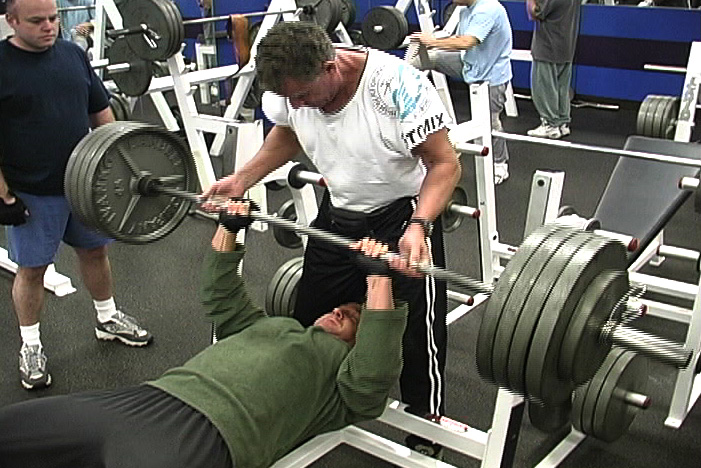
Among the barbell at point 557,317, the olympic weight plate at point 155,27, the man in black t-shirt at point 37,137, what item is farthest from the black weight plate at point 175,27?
the barbell at point 557,317

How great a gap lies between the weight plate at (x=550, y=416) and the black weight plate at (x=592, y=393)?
0.05m

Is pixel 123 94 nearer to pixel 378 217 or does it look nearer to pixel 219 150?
pixel 219 150

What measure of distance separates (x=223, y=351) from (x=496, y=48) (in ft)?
9.29

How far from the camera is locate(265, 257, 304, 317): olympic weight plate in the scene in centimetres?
216

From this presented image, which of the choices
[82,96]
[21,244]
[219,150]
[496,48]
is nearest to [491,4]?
[496,48]

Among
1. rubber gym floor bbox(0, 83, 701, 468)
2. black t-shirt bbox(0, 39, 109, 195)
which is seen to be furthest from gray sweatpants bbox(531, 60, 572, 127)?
black t-shirt bbox(0, 39, 109, 195)

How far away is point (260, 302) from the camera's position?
9.89 feet

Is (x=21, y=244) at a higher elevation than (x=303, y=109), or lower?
lower

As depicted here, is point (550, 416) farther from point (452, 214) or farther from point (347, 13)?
point (347, 13)

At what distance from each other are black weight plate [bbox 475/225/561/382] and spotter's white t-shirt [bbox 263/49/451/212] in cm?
39

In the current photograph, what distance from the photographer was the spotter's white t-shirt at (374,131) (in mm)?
1561

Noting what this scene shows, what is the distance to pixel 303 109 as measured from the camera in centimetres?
167

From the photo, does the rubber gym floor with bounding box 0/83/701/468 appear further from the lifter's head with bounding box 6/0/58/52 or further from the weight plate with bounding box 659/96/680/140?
the lifter's head with bounding box 6/0/58/52

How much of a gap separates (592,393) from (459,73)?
295cm
